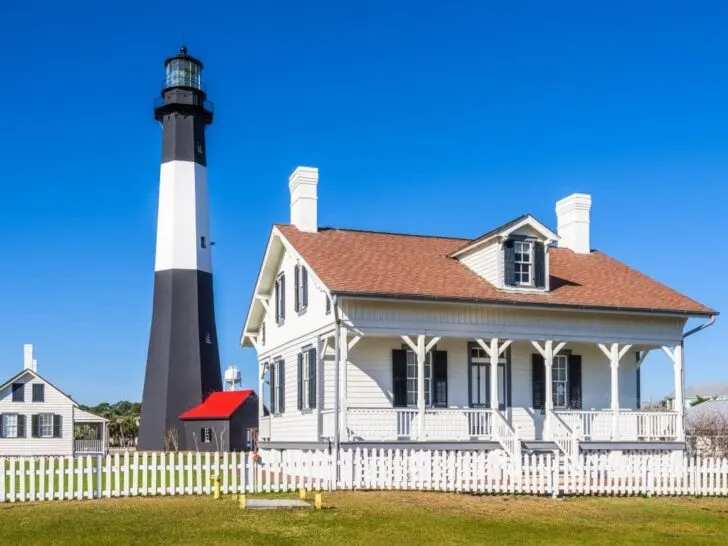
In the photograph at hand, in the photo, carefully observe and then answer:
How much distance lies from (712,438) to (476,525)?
17292 millimetres

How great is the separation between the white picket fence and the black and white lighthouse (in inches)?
951

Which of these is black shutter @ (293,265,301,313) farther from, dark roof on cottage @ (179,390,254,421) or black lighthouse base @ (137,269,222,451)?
black lighthouse base @ (137,269,222,451)

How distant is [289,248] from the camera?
27422 millimetres

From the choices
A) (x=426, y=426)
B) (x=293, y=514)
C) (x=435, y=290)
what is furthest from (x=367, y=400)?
(x=293, y=514)

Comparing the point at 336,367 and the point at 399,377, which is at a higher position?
the point at 336,367

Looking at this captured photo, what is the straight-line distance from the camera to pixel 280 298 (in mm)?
29938

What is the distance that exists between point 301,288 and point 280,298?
9.19ft

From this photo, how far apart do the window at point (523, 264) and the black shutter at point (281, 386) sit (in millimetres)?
7478

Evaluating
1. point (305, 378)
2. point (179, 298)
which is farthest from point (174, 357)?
point (305, 378)

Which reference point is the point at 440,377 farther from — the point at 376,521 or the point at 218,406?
the point at 218,406

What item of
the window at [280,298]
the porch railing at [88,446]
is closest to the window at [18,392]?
the porch railing at [88,446]

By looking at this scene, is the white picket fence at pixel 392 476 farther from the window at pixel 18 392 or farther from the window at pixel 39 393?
the window at pixel 39 393

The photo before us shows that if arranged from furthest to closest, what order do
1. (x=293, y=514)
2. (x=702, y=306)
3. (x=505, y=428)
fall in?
1. (x=702, y=306)
2. (x=505, y=428)
3. (x=293, y=514)

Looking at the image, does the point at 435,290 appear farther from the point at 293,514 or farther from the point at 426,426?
the point at 293,514
